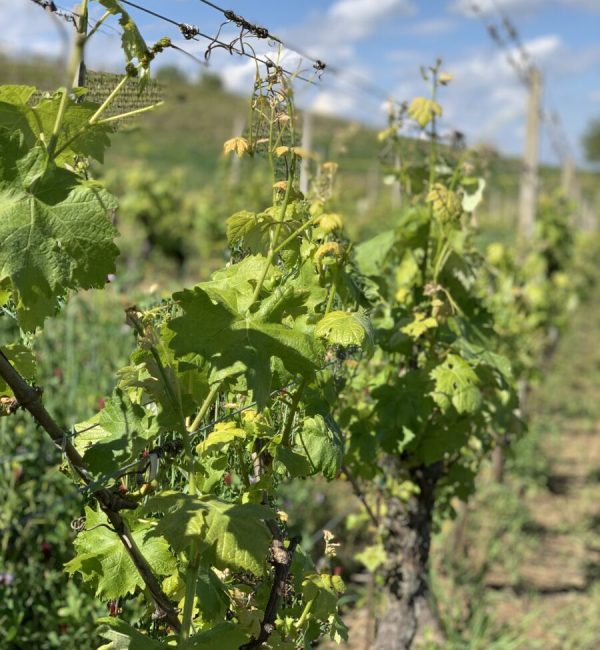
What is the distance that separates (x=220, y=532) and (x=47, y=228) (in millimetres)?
535

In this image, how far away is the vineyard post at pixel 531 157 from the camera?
821cm

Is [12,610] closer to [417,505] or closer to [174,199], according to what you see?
[417,505]

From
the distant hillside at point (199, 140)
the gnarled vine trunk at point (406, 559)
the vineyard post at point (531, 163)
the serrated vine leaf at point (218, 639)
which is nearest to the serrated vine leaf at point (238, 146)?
the serrated vine leaf at point (218, 639)

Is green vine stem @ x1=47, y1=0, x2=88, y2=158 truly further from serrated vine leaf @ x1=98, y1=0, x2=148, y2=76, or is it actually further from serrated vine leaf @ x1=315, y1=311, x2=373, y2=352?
serrated vine leaf @ x1=315, y1=311, x2=373, y2=352

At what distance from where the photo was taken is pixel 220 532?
48.7 inches

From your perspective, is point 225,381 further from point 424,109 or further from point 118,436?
point 424,109

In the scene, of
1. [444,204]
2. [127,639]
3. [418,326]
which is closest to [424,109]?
[444,204]

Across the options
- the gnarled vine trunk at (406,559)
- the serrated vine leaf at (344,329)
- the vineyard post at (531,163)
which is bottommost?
the gnarled vine trunk at (406,559)

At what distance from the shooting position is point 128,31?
119 cm

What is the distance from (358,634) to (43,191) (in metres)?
3.30

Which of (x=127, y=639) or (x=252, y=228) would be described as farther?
(x=252, y=228)

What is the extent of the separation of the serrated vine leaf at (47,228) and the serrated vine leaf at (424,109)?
1659mm

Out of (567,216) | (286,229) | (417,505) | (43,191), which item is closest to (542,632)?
(417,505)

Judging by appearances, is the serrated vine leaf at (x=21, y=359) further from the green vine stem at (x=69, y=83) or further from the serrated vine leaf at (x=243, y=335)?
the green vine stem at (x=69, y=83)
